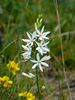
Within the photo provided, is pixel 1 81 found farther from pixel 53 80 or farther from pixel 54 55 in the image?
pixel 54 55

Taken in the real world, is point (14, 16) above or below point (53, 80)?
above

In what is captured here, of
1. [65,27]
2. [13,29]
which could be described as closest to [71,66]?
[65,27]

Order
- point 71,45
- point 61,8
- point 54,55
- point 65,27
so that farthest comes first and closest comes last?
point 61,8
point 65,27
point 71,45
point 54,55

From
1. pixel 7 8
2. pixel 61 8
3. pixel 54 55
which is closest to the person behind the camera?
pixel 54 55

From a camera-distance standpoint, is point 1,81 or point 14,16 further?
point 14,16

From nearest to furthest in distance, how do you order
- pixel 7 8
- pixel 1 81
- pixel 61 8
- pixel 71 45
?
pixel 1 81, pixel 71 45, pixel 7 8, pixel 61 8

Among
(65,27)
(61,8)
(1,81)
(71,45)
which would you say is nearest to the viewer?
(1,81)

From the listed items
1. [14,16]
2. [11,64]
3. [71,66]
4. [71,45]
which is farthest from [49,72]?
[14,16]

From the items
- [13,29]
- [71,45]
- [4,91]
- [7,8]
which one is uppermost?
[7,8]

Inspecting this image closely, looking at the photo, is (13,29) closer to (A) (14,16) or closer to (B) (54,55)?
(A) (14,16)
